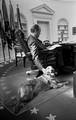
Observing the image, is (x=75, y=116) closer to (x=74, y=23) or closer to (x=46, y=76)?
(x=46, y=76)

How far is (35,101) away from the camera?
6.56ft

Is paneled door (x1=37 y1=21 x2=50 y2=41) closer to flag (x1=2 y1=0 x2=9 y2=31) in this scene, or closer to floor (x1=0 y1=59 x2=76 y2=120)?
flag (x1=2 y1=0 x2=9 y2=31)

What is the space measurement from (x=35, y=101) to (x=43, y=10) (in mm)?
6002

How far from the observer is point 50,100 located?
2.01 meters

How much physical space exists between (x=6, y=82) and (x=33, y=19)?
14.9ft

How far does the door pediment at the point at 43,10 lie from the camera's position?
6.77 metres

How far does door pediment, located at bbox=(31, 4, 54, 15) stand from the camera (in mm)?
6770

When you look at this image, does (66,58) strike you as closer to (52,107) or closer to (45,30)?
(52,107)

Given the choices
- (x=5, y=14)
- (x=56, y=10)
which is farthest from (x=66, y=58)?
(x=56, y=10)

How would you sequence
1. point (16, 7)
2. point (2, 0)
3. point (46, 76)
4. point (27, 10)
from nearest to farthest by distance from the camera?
point (46, 76), point (2, 0), point (16, 7), point (27, 10)

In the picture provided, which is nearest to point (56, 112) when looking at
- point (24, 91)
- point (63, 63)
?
point (24, 91)

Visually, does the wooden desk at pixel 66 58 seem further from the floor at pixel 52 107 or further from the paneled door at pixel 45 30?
the paneled door at pixel 45 30

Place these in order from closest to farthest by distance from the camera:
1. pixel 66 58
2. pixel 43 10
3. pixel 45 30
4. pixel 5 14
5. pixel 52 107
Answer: pixel 52 107, pixel 66 58, pixel 5 14, pixel 43 10, pixel 45 30

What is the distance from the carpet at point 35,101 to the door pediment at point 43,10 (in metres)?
5.24
